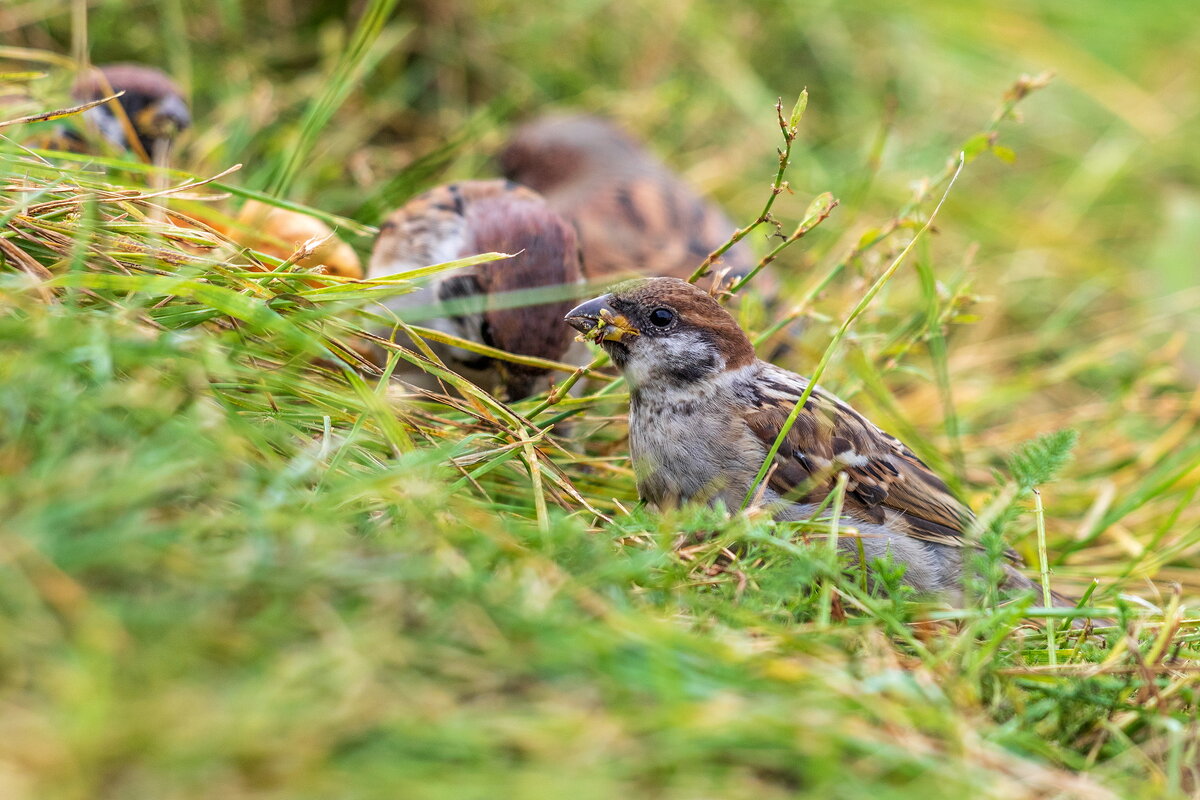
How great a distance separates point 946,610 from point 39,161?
187cm

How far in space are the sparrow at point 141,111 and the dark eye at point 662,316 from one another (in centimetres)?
180

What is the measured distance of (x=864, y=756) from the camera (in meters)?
1.57

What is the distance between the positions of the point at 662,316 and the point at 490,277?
63 centimetres

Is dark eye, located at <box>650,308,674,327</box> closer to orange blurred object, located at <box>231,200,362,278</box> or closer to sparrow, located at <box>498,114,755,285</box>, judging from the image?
orange blurred object, located at <box>231,200,362,278</box>

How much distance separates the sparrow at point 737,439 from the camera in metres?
2.39

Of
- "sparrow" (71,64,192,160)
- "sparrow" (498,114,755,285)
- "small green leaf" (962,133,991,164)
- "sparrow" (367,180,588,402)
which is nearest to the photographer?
"small green leaf" (962,133,991,164)

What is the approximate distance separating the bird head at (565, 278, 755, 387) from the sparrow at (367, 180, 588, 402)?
29cm

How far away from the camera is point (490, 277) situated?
9.68 ft

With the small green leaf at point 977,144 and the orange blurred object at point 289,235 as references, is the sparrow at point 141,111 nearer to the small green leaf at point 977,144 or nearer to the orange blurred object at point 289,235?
the orange blurred object at point 289,235

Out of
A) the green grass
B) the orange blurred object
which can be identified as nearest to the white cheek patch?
the green grass

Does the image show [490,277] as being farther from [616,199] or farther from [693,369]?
[616,199]

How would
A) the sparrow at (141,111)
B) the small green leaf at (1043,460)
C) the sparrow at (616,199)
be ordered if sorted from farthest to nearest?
the sparrow at (616,199), the sparrow at (141,111), the small green leaf at (1043,460)

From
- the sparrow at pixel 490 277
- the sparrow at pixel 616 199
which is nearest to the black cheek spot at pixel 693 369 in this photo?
the sparrow at pixel 490 277

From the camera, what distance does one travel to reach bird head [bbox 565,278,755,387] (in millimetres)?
2465
